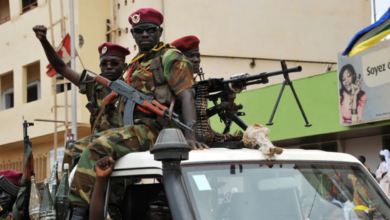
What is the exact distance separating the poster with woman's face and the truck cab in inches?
430

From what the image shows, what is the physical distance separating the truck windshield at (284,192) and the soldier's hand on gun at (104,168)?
587 millimetres

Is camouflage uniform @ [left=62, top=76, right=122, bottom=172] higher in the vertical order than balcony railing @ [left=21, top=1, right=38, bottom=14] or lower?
lower

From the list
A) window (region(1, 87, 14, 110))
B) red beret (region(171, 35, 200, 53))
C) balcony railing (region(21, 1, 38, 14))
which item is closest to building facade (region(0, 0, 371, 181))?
balcony railing (region(21, 1, 38, 14))

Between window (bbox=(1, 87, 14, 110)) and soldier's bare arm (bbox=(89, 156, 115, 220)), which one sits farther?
window (bbox=(1, 87, 14, 110))

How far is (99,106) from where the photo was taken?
213 inches

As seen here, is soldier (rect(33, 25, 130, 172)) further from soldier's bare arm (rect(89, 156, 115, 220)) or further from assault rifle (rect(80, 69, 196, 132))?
soldier's bare arm (rect(89, 156, 115, 220))

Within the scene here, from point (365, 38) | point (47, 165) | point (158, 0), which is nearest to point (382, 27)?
point (365, 38)

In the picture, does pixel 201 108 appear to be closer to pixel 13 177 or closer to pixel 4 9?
pixel 13 177

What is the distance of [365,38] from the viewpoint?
29.4 ft

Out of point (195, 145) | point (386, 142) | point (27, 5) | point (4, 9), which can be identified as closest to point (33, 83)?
point (27, 5)

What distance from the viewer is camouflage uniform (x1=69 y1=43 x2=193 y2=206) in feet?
13.0

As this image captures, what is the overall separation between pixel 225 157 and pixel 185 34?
1696 centimetres

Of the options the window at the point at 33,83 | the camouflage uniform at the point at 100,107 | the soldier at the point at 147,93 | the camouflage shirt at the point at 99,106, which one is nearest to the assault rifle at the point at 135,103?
the soldier at the point at 147,93

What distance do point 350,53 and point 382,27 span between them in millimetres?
563
